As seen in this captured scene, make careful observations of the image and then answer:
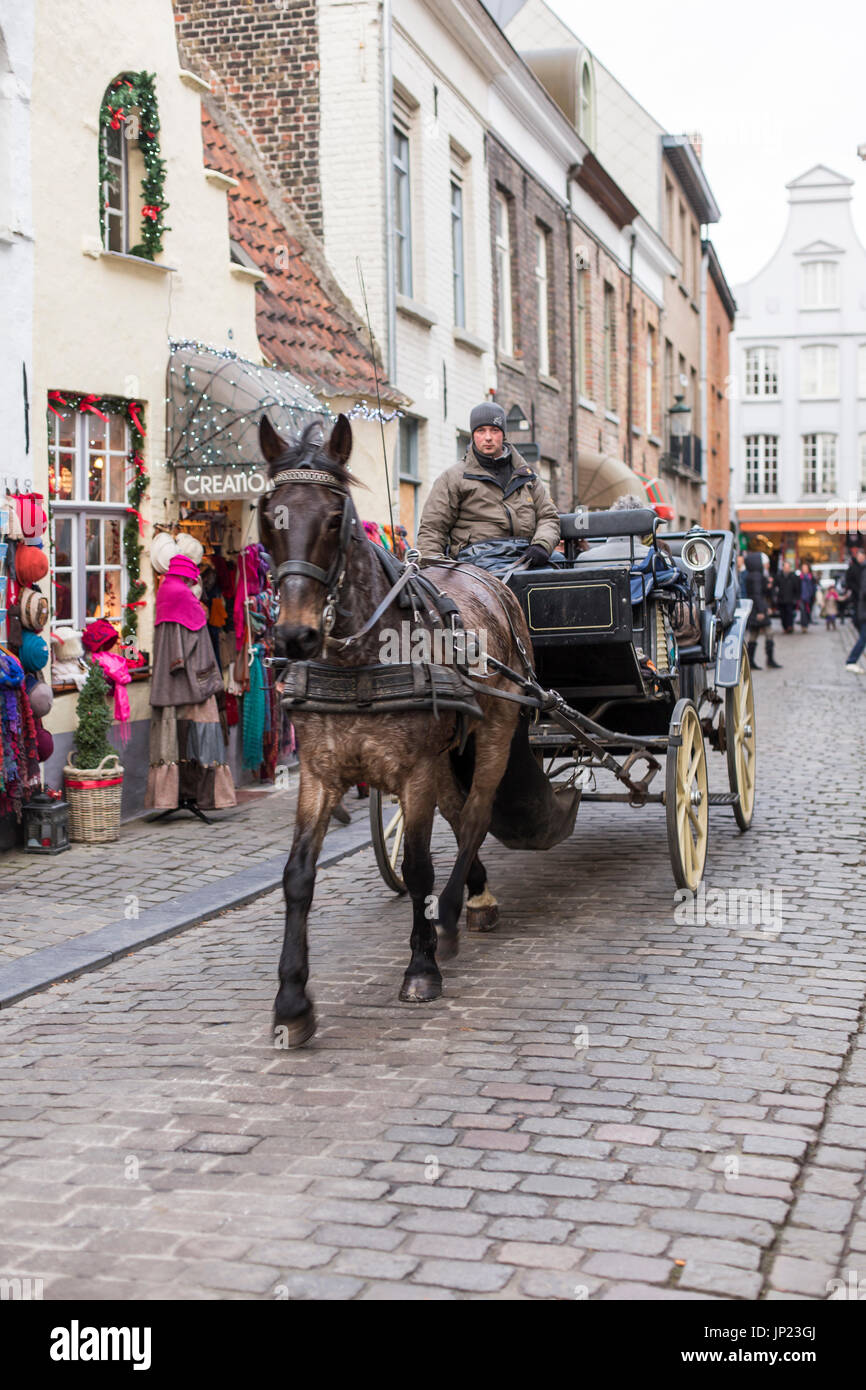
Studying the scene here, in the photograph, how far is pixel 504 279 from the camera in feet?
64.6

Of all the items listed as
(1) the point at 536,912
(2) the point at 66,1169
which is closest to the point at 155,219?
(1) the point at 536,912

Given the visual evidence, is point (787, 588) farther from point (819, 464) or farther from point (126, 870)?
point (819, 464)

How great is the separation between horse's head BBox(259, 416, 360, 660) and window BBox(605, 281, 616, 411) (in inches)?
902

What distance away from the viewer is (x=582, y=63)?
2542cm

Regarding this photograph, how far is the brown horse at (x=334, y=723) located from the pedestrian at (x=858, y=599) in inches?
611

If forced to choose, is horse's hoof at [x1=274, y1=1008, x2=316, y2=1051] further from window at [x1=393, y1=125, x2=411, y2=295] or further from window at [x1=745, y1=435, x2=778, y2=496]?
window at [x1=745, y1=435, x2=778, y2=496]

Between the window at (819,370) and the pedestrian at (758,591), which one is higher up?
the window at (819,370)

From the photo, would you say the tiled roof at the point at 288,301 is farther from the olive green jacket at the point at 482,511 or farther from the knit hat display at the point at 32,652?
the olive green jacket at the point at 482,511

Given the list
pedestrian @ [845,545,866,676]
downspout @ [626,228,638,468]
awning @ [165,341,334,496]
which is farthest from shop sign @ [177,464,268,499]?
downspout @ [626,228,638,468]

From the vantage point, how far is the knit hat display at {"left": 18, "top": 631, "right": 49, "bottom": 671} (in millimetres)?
8461

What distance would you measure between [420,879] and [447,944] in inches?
20.2

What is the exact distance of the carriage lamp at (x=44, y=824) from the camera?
855 centimetres

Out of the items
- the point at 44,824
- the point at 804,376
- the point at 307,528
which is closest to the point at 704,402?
the point at 804,376

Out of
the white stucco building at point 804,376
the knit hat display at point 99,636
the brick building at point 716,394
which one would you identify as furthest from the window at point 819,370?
the knit hat display at point 99,636
